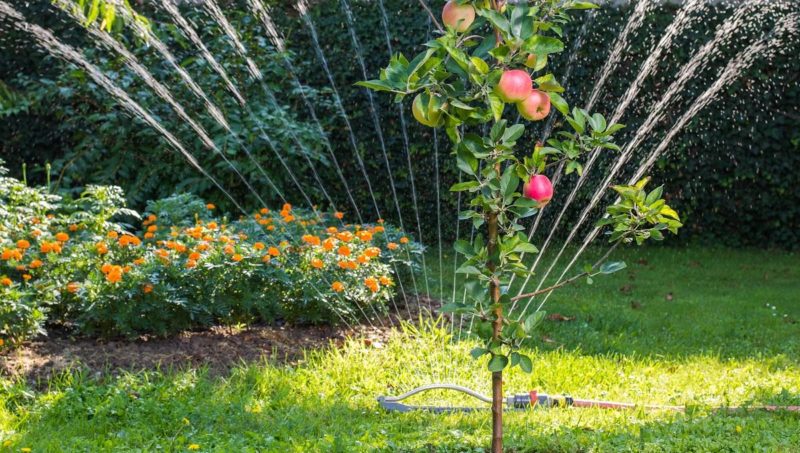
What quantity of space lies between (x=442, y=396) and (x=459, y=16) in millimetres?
2042

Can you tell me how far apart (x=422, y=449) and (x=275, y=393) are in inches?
39.2

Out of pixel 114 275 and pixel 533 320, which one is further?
pixel 114 275

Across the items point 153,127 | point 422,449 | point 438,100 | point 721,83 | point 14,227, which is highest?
point 721,83

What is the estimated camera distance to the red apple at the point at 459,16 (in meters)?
2.29

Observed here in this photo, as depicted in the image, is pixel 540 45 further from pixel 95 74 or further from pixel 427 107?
pixel 95 74

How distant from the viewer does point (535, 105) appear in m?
2.28

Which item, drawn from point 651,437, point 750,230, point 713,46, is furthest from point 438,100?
point 750,230

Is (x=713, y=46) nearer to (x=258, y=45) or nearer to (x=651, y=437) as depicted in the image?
(x=258, y=45)

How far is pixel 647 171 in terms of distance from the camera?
746 centimetres

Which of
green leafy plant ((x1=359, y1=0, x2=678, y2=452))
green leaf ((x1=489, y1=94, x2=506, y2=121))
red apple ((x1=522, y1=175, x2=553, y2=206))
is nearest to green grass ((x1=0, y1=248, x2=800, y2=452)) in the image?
green leafy plant ((x1=359, y1=0, x2=678, y2=452))

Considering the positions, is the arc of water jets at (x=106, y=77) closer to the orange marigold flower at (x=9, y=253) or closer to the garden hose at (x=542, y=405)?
the orange marigold flower at (x=9, y=253)

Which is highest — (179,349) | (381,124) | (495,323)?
(381,124)

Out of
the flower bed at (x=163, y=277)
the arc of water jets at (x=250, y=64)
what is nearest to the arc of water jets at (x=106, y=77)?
the arc of water jets at (x=250, y=64)

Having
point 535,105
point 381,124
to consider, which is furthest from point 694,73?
point 535,105
